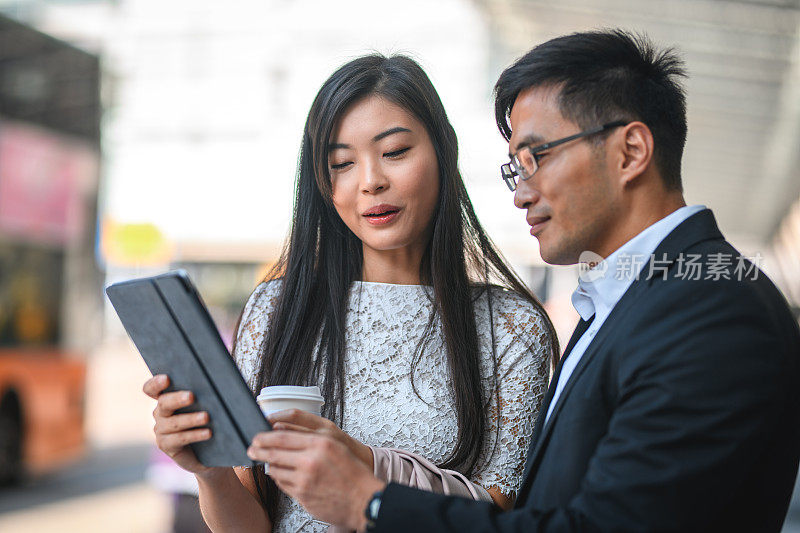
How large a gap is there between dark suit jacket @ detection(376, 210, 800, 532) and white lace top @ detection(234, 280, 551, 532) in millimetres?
594

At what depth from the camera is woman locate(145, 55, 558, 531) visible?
2.31 m

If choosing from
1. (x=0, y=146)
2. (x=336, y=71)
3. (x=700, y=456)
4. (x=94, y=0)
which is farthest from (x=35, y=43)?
(x=700, y=456)

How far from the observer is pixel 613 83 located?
6.10ft

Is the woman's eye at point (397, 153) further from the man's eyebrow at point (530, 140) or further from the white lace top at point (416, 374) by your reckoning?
the man's eyebrow at point (530, 140)

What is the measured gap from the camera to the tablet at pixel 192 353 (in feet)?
5.65

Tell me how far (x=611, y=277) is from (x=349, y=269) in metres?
0.98

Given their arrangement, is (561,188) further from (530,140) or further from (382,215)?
(382,215)


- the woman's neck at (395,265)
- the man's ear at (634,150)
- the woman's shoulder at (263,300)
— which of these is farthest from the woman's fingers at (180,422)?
the man's ear at (634,150)

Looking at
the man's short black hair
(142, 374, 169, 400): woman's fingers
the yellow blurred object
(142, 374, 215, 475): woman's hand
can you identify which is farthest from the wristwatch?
the yellow blurred object

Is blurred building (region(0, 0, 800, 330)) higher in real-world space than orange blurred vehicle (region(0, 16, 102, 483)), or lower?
higher

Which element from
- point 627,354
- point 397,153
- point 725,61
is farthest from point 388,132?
point 725,61

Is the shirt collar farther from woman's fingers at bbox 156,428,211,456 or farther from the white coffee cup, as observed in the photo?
woman's fingers at bbox 156,428,211,456

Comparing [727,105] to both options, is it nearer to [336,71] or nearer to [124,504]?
[124,504]

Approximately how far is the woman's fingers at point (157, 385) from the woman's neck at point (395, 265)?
864mm
